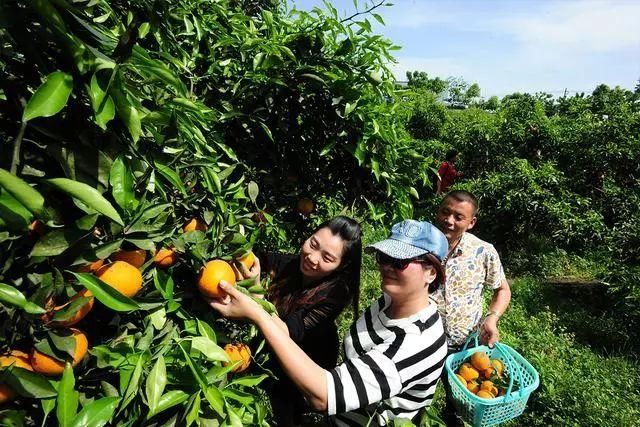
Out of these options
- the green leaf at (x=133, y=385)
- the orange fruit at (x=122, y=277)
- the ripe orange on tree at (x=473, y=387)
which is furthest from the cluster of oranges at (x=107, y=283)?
the ripe orange on tree at (x=473, y=387)

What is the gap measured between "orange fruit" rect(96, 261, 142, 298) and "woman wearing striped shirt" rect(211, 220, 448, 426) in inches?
9.3

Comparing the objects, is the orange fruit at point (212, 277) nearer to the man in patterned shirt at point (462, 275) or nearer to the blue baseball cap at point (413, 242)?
the blue baseball cap at point (413, 242)

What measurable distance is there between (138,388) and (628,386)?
378 cm

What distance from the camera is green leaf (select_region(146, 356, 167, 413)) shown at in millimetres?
755

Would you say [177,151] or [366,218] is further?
[366,218]

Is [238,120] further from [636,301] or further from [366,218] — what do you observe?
[636,301]

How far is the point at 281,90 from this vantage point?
5.47 ft

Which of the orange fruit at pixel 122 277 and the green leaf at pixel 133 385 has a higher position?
the orange fruit at pixel 122 277

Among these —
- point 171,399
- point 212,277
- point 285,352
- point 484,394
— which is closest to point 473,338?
point 484,394

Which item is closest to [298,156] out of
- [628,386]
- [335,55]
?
[335,55]

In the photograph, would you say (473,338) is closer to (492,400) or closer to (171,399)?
(492,400)

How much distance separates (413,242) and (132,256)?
0.81 meters

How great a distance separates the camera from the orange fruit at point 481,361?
6.74 ft

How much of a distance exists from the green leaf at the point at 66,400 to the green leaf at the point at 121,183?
29cm
